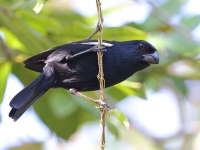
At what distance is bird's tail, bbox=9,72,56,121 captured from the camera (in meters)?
3.43

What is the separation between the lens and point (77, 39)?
4.25m

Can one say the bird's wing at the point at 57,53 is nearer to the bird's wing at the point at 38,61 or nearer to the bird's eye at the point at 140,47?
the bird's wing at the point at 38,61

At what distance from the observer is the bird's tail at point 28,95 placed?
3430mm

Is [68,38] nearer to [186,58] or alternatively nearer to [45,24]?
[45,24]

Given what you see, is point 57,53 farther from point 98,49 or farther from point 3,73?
point 3,73

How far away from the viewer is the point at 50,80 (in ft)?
11.6

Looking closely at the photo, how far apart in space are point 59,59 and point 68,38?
2.35 feet

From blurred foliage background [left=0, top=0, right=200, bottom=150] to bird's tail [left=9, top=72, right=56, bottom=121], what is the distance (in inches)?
22.2

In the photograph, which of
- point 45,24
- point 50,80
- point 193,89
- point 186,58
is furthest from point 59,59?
point 193,89

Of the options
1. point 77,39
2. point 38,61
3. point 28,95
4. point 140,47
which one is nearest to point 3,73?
point 77,39

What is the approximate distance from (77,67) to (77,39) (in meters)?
0.71

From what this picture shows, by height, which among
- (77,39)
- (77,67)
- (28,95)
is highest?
(77,39)

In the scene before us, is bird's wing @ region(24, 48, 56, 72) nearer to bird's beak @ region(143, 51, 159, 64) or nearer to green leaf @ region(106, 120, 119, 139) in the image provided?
bird's beak @ region(143, 51, 159, 64)

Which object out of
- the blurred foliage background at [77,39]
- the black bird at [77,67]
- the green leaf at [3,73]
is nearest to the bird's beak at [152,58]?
the black bird at [77,67]
